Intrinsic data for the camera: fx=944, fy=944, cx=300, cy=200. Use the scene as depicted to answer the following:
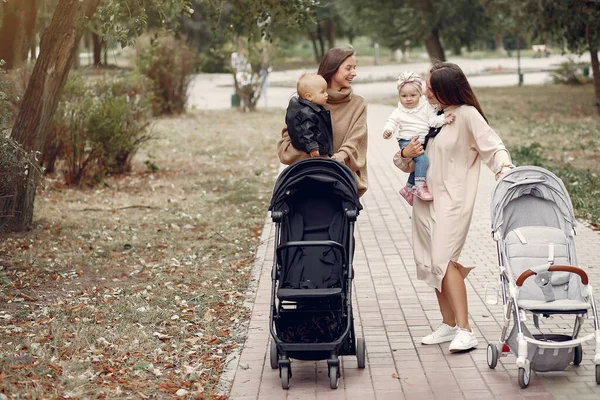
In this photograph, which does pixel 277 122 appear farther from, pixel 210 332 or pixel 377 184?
pixel 210 332

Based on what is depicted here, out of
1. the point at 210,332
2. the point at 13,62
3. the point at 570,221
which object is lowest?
the point at 210,332

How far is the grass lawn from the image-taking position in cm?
1338

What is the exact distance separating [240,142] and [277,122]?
5183mm

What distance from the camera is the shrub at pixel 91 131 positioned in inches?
544

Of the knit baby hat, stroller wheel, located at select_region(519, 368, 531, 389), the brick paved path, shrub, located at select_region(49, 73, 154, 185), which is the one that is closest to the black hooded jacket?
the knit baby hat

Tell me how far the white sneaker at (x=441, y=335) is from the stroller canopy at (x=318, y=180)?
4.03 ft

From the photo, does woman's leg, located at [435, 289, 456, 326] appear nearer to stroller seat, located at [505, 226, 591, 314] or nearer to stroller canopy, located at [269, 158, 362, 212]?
stroller seat, located at [505, 226, 591, 314]

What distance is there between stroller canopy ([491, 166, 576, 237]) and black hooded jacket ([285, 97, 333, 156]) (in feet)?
3.75

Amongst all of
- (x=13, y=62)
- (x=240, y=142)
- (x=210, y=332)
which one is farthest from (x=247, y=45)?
(x=210, y=332)

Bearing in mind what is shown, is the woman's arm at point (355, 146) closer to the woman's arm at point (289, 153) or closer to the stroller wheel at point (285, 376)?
the woman's arm at point (289, 153)

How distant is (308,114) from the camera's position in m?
5.75

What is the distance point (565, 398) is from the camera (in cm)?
529

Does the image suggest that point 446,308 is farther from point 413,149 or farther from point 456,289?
point 413,149

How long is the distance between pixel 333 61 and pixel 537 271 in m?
1.85
